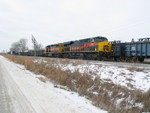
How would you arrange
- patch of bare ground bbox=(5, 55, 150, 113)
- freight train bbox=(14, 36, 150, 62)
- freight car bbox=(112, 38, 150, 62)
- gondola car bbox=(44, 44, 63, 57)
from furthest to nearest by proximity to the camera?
gondola car bbox=(44, 44, 63, 57)
freight train bbox=(14, 36, 150, 62)
freight car bbox=(112, 38, 150, 62)
patch of bare ground bbox=(5, 55, 150, 113)

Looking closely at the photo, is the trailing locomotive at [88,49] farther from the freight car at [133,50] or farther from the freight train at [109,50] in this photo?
the freight car at [133,50]

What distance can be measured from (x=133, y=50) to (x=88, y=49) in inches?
312

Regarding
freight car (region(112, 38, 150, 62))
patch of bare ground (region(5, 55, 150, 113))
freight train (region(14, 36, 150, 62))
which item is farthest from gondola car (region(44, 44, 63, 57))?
patch of bare ground (region(5, 55, 150, 113))

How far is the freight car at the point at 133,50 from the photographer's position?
1593cm

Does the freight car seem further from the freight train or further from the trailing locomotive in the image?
the trailing locomotive

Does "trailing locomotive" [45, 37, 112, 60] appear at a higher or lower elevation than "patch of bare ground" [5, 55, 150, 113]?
higher

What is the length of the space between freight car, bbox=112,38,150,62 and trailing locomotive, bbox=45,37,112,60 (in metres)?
1.26

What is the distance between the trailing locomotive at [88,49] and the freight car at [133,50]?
4.13 feet

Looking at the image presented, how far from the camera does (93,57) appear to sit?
2231cm

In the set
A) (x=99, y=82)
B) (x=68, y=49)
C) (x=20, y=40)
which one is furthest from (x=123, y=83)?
(x=20, y=40)

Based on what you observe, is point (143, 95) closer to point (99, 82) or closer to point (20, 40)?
point (99, 82)

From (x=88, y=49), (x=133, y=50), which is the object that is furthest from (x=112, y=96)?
(x=88, y=49)

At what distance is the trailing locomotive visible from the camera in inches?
816

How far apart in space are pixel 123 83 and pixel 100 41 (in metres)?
15.9
